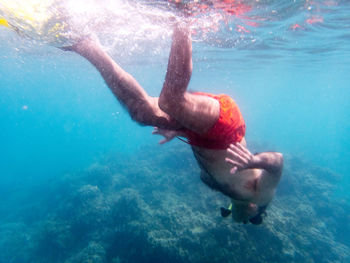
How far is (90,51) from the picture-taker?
8.91ft

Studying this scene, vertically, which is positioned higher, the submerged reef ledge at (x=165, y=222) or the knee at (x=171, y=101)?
the knee at (x=171, y=101)

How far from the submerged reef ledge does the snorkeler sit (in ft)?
18.3

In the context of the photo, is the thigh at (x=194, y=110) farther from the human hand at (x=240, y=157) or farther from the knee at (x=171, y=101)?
the human hand at (x=240, y=157)

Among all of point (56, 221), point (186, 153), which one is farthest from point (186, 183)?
point (56, 221)

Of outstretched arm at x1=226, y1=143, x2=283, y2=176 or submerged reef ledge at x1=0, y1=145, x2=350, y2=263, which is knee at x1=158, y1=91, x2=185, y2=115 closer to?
outstretched arm at x1=226, y1=143, x2=283, y2=176

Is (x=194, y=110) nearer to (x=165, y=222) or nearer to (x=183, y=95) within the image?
(x=183, y=95)

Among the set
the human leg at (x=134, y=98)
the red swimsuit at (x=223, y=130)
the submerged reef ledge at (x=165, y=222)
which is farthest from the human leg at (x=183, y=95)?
the submerged reef ledge at (x=165, y=222)

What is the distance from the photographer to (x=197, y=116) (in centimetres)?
201

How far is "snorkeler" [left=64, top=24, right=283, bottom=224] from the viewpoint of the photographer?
1.79 m

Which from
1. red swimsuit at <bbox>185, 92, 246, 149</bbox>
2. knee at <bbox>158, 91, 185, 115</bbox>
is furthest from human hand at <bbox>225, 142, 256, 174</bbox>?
knee at <bbox>158, 91, 185, 115</bbox>

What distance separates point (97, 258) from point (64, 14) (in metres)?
9.31

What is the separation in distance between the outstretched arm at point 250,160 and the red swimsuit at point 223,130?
117mm

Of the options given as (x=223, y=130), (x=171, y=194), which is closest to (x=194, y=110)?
(x=223, y=130)

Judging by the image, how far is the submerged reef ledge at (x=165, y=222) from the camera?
8086 millimetres
